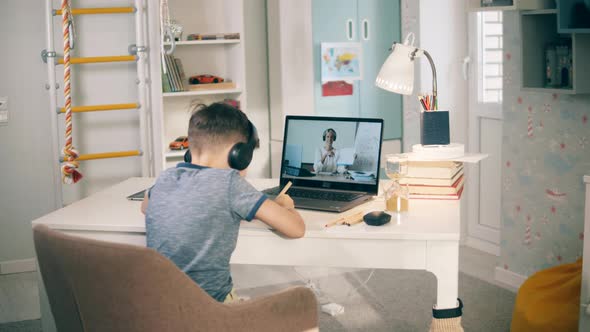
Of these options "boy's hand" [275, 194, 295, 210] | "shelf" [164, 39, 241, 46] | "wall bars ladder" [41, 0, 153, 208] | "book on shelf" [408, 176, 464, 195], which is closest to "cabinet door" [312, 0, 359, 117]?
"shelf" [164, 39, 241, 46]

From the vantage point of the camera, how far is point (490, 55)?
14.3ft

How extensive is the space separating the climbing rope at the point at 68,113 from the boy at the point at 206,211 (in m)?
1.81

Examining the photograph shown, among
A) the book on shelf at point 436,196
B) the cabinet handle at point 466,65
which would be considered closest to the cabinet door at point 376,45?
the cabinet handle at point 466,65

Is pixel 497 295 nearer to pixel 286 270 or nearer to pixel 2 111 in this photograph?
pixel 286 270

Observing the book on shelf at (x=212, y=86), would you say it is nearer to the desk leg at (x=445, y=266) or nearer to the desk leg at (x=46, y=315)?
the desk leg at (x=46, y=315)

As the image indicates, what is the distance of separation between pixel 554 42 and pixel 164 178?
6.53 feet

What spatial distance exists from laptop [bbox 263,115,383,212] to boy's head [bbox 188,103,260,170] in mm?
433

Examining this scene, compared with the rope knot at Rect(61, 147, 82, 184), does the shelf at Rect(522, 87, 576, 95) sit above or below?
above

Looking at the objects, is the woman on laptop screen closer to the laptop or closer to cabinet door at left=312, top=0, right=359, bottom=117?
the laptop

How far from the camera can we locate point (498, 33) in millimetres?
4312

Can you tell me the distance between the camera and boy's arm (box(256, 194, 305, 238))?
7.15 ft

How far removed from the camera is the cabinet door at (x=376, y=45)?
4582mm

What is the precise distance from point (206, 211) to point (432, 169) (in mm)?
947

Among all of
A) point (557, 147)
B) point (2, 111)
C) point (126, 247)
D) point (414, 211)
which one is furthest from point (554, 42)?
point (2, 111)
